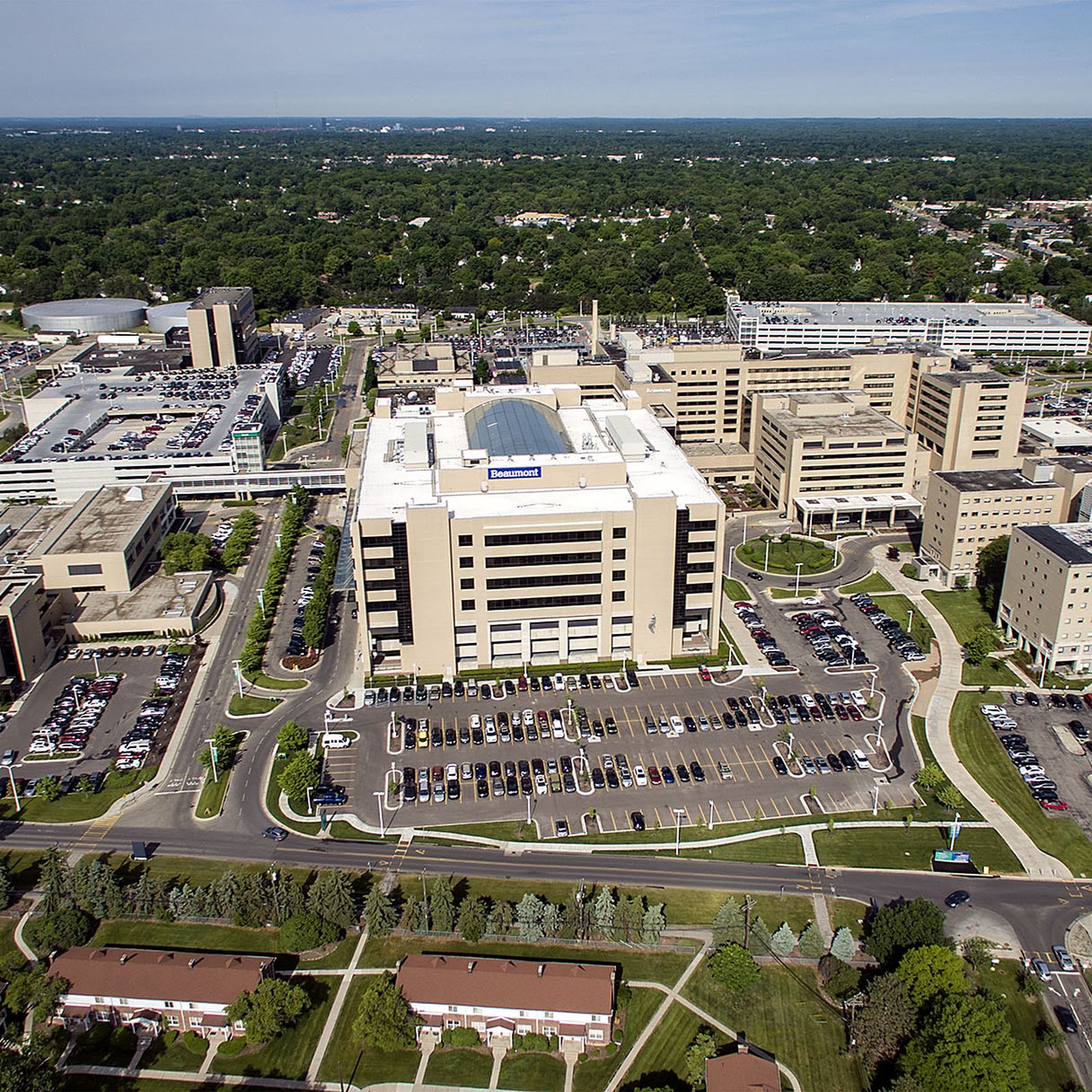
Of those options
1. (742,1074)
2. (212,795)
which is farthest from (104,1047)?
(742,1074)

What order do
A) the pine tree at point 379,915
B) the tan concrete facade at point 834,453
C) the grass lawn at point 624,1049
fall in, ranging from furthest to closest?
the tan concrete facade at point 834,453
the pine tree at point 379,915
the grass lawn at point 624,1049

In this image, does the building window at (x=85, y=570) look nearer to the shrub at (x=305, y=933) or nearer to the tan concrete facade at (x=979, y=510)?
the shrub at (x=305, y=933)

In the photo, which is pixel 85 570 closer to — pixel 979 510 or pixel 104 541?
pixel 104 541

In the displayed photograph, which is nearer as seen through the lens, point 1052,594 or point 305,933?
point 305,933

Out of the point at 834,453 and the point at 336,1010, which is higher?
the point at 834,453

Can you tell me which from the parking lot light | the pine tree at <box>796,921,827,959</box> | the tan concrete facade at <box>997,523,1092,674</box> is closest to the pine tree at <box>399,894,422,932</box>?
the parking lot light

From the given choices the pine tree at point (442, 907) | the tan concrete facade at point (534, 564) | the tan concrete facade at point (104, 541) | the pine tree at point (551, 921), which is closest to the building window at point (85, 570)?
the tan concrete facade at point (104, 541)
